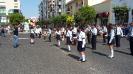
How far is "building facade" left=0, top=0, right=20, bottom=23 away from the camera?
14377 centimetres

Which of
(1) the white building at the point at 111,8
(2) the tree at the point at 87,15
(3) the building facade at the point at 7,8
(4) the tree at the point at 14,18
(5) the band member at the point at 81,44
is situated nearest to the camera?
(5) the band member at the point at 81,44

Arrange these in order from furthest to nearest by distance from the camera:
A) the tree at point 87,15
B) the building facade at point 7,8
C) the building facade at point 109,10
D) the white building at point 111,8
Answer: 1. the building facade at point 7,8
2. the tree at point 87,15
3. the building facade at point 109,10
4. the white building at point 111,8

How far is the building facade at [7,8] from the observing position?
144m

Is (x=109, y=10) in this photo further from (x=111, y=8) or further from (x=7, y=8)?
(x=7, y=8)

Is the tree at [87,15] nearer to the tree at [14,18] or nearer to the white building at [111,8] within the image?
the white building at [111,8]

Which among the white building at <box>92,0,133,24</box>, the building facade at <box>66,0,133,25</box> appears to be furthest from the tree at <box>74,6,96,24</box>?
the white building at <box>92,0,133,24</box>

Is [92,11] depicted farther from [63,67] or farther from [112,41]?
[63,67]

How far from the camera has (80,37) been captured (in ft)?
65.5

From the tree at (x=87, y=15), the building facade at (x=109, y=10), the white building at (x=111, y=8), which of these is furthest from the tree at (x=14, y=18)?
the tree at (x=87, y=15)

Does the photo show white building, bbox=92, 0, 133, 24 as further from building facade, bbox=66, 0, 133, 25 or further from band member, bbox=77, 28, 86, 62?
band member, bbox=77, 28, 86, 62

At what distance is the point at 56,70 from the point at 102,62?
3.88 m

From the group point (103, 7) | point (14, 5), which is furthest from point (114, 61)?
point (14, 5)

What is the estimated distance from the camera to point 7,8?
490ft

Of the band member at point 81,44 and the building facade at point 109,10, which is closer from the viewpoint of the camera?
the band member at point 81,44
